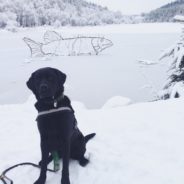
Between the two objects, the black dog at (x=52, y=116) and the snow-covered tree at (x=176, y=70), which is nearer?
the black dog at (x=52, y=116)

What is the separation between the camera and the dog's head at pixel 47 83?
278 centimetres

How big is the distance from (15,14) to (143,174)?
4749 centimetres

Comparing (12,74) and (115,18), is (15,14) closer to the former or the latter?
(115,18)

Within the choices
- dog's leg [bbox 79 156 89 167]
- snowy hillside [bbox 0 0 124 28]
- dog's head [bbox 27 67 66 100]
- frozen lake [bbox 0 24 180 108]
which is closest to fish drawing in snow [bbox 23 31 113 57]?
frozen lake [bbox 0 24 180 108]

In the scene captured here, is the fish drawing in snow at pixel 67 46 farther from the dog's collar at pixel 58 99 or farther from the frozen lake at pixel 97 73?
the dog's collar at pixel 58 99

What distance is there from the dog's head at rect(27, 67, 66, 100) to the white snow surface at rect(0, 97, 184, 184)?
784mm

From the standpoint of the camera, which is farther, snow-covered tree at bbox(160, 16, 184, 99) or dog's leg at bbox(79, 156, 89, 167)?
snow-covered tree at bbox(160, 16, 184, 99)

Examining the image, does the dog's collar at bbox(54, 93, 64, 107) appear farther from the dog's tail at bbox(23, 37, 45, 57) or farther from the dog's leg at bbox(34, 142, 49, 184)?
the dog's tail at bbox(23, 37, 45, 57)

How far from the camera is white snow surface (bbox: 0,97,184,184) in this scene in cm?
304

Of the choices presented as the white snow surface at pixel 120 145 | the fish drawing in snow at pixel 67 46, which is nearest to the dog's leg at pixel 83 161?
the white snow surface at pixel 120 145

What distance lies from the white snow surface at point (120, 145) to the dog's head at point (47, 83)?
2.57 feet

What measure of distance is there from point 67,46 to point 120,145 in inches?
622

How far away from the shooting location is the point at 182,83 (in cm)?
639

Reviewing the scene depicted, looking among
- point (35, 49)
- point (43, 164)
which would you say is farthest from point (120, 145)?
point (35, 49)
